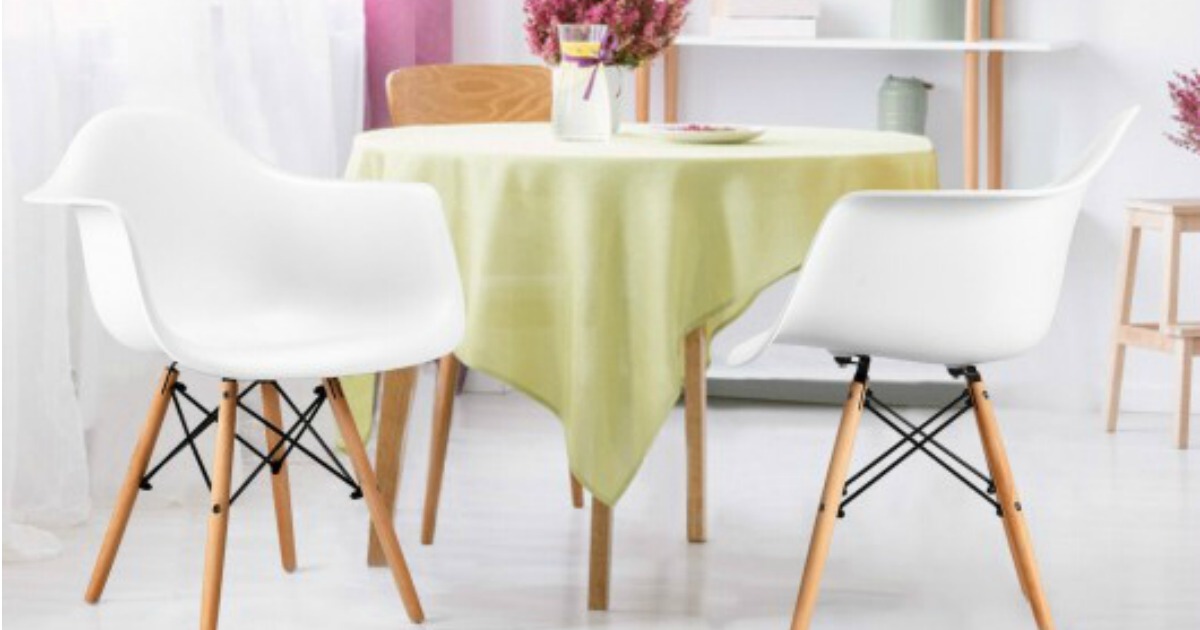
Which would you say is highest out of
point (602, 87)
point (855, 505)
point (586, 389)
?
point (602, 87)

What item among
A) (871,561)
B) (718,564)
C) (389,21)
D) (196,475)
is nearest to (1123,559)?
(871,561)

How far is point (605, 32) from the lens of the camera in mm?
3441

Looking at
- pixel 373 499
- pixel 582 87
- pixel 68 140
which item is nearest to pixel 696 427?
pixel 582 87

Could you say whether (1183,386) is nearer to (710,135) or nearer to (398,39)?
(710,135)

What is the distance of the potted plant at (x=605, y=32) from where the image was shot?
345cm

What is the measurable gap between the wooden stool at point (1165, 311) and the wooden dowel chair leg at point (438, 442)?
69.4 inches

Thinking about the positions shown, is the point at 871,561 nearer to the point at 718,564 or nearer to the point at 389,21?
the point at 718,564

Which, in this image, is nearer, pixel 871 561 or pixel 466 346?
pixel 466 346

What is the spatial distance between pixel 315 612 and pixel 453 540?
518mm

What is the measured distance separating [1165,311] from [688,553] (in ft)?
5.26

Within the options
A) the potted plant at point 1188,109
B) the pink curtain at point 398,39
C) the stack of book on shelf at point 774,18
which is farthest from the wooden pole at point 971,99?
the pink curtain at point 398,39

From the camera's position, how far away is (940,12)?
16.7 ft

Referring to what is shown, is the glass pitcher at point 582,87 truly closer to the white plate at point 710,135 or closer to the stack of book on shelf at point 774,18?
the white plate at point 710,135

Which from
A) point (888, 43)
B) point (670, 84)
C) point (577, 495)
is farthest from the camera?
point (670, 84)
